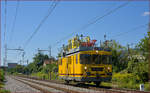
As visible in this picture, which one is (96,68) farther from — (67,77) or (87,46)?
→ (67,77)

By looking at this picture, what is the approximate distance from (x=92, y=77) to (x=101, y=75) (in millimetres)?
819

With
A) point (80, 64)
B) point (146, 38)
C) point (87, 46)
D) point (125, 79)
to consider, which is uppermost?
point (146, 38)

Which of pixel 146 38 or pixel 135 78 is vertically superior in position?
pixel 146 38

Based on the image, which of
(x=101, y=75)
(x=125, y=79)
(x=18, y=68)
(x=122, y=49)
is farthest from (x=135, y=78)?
(x=18, y=68)

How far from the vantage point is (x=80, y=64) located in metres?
19.2

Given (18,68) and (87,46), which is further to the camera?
(18,68)

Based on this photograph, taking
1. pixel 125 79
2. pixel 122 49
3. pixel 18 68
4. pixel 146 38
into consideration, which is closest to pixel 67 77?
pixel 125 79

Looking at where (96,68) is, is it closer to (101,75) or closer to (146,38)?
(101,75)

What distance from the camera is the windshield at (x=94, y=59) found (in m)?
19.4

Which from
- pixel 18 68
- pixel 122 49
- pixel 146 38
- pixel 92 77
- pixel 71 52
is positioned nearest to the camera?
pixel 92 77

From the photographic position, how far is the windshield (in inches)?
765

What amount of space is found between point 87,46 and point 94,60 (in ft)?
4.79

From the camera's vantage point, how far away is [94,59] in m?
19.7

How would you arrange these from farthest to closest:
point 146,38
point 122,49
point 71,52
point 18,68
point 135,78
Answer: point 18,68
point 122,49
point 146,38
point 135,78
point 71,52
